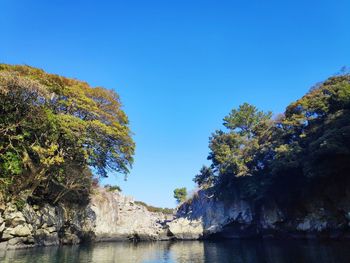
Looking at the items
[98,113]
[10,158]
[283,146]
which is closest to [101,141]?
[98,113]

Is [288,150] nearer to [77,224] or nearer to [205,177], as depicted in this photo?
[205,177]

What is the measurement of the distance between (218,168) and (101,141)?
23.3m

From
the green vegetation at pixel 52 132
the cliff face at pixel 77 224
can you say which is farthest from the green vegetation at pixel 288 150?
the green vegetation at pixel 52 132

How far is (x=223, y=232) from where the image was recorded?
145 feet

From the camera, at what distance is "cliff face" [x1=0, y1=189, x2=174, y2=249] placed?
72.4 ft

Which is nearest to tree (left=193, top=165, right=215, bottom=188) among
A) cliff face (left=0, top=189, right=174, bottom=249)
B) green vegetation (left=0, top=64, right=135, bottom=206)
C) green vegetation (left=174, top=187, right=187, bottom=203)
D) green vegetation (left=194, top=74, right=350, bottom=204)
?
green vegetation (left=194, top=74, right=350, bottom=204)

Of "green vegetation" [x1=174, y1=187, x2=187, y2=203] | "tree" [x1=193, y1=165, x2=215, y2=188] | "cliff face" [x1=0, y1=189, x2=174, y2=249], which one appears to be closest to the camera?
"cliff face" [x1=0, y1=189, x2=174, y2=249]

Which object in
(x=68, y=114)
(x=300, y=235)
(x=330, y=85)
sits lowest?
(x=300, y=235)

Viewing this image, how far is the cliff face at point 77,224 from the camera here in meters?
22.1

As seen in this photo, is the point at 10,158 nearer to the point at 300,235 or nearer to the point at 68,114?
the point at 68,114

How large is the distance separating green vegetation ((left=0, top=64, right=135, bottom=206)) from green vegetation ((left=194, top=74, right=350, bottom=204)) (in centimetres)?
1615

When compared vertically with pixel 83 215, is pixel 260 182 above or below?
above

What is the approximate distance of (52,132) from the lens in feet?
71.6

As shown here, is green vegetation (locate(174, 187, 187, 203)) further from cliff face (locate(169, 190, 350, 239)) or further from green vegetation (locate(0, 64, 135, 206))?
green vegetation (locate(0, 64, 135, 206))
